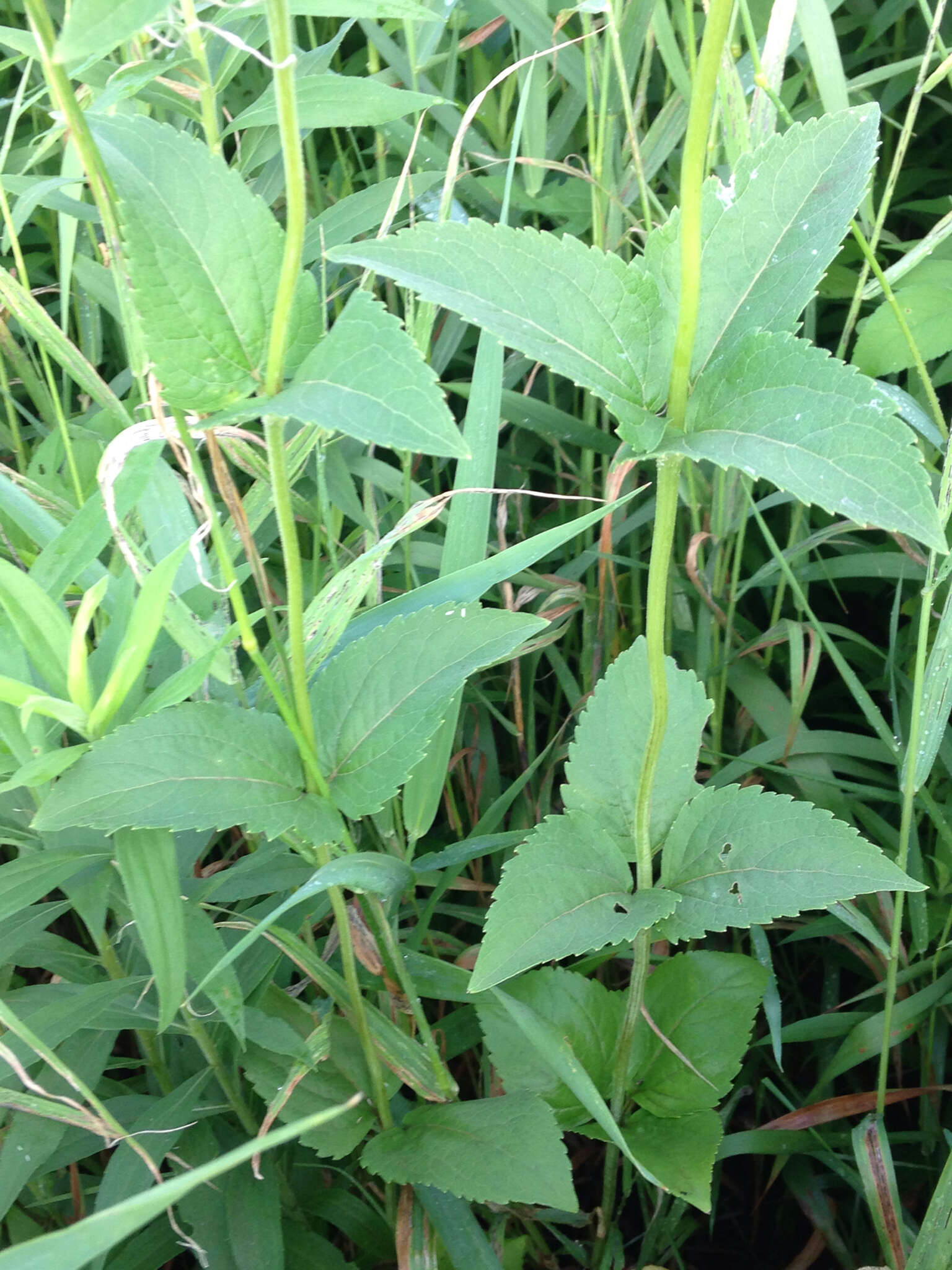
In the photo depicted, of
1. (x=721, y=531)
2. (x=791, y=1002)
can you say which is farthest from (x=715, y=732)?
(x=791, y=1002)

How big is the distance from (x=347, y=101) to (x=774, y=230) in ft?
1.49

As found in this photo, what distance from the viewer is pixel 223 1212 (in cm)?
78

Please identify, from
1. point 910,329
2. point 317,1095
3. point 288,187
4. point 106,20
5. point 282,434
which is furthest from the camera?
point 910,329

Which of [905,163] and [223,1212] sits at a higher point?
[905,163]

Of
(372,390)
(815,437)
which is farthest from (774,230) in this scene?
(372,390)

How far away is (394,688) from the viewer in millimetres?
650

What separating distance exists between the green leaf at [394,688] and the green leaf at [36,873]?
0.57ft

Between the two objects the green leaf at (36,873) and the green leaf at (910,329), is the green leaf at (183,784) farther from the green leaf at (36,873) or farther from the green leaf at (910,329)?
the green leaf at (910,329)

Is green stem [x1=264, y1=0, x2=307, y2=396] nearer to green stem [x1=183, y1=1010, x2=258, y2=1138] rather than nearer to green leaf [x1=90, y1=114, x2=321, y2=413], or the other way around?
green leaf [x1=90, y1=114, x2=321, y2=413]

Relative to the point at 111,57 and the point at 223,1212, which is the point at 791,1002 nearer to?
the point at 223,1212

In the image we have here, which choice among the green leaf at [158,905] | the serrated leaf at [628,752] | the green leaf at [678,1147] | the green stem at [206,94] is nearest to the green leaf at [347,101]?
the green stem at [206,94]

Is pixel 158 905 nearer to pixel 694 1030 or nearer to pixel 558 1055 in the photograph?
pixel 558 1055

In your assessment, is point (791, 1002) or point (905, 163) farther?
point (905, 163)

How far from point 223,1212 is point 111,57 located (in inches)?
41.5
